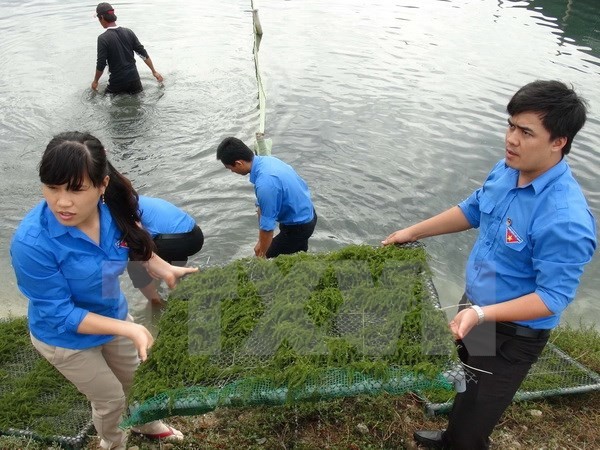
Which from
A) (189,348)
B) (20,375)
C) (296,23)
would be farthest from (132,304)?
(296,23)

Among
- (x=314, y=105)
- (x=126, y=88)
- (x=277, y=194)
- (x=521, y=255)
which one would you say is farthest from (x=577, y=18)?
(x=521, y=255)

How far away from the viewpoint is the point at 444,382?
236 centimetres

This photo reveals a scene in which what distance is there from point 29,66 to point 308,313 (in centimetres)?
1150

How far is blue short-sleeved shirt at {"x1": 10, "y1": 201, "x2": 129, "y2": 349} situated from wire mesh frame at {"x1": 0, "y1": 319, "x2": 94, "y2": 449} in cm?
98

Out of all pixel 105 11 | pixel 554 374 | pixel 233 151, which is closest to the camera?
pixel 554 374

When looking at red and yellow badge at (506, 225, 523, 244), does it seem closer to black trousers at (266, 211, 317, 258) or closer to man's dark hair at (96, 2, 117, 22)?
black trousers at (266, 211, 317, 258)

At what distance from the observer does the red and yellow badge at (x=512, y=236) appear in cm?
252

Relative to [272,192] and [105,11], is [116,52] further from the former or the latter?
[272,192]

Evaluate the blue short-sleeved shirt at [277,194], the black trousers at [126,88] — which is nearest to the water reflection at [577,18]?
the black trousers at [126,88]

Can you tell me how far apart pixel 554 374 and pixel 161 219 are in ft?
11.3

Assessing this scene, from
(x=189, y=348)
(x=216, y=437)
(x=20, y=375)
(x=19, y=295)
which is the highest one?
(x=189, y=348)

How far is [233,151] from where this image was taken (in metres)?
4.67

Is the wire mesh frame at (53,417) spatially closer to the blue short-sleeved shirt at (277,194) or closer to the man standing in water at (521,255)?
the blue short-sleeved shirt at (277,194)

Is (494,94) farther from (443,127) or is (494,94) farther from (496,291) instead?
(496,291)
